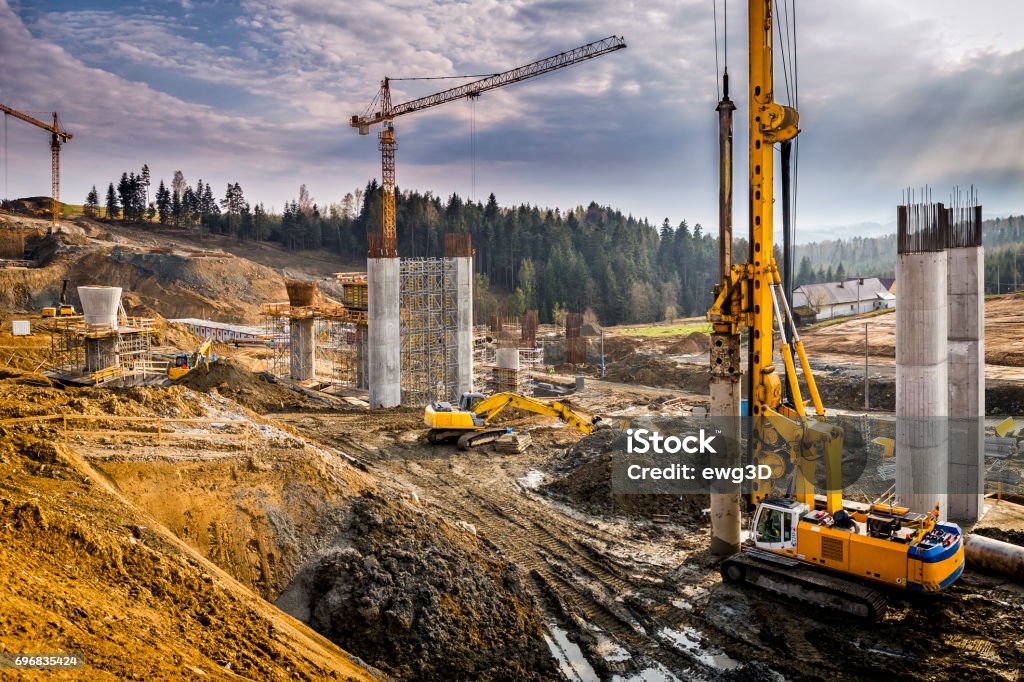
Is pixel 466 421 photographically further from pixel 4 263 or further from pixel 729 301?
pixel 4 263

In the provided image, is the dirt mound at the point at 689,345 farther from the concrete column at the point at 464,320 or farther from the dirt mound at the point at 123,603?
the dirt mound at the point at 123,603

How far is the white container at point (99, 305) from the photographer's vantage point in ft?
102

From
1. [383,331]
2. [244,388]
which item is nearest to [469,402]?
[383,331]

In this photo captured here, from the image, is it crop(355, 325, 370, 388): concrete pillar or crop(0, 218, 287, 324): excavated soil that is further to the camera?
crop(0, 218, 287, 324): excavated soil

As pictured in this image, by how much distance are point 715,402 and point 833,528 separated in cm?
327

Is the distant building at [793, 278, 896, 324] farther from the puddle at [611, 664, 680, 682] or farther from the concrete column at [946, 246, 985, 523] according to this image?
the puddle at [611, 664, 680, 682]

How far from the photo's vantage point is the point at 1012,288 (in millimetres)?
85812

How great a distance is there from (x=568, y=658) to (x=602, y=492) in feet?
27.1

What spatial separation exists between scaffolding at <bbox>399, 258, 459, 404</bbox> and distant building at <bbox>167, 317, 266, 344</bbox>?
75.7 feet

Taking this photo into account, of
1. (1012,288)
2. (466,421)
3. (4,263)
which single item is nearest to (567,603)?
(466,421)

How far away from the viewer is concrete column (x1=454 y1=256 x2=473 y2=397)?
3819cm

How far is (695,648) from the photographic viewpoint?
12836mm

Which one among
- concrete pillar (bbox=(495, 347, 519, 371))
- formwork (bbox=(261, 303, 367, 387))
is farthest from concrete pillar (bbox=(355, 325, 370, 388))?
concrete pillar (bbox=(495, 347, 519, 371))

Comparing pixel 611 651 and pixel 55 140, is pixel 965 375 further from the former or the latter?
pixel 55 140
